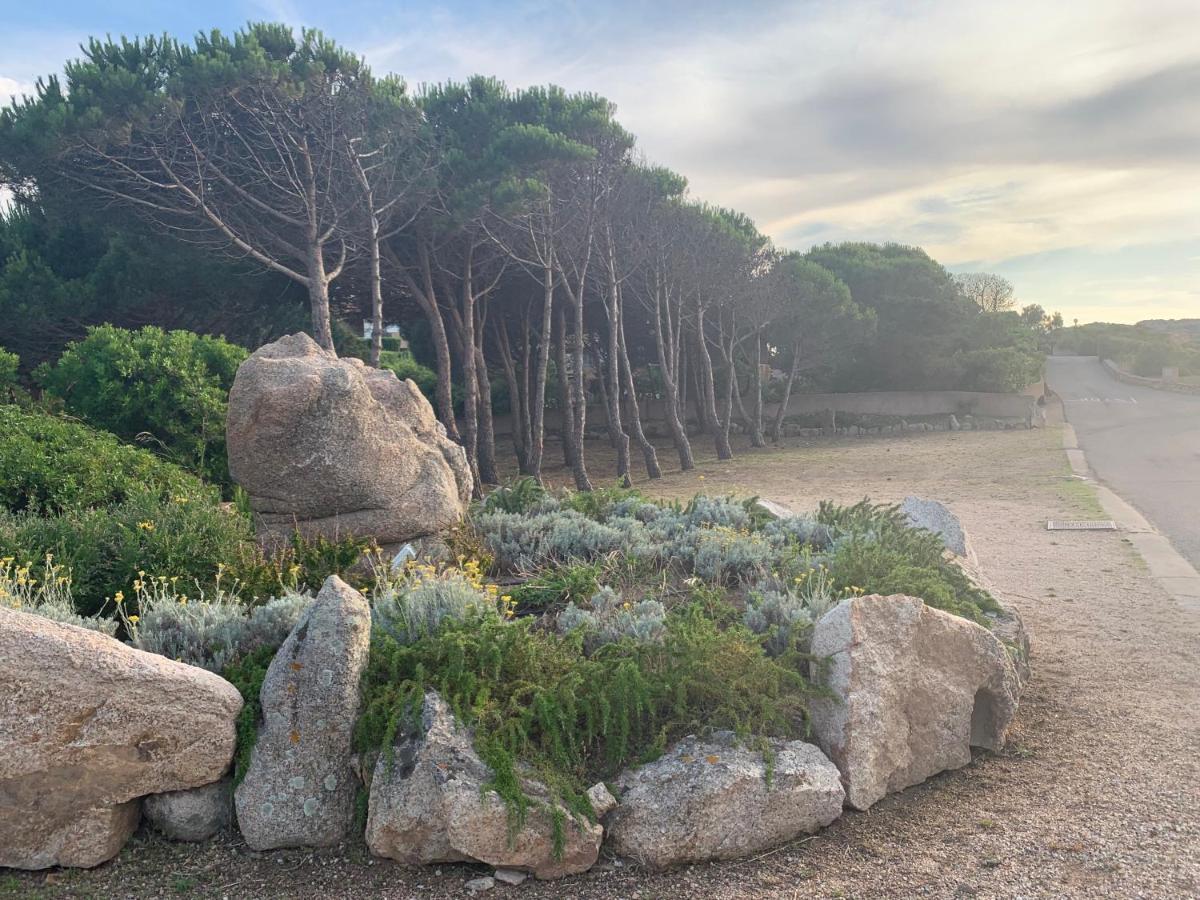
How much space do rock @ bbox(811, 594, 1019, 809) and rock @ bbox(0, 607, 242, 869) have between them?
9.05 ft

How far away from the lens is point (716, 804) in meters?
3.77

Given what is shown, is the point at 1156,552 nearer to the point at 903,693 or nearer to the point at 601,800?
the point at 903,693

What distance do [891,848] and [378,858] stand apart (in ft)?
7.12

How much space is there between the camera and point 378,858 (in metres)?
3.74

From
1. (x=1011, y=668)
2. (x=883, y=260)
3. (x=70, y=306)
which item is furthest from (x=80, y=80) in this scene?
(x=883, y=260)

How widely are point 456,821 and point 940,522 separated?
5487mm

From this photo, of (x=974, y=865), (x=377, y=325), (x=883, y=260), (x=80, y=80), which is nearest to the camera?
(x=974, y=865)

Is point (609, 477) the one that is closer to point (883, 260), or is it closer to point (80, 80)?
point (80, 80)

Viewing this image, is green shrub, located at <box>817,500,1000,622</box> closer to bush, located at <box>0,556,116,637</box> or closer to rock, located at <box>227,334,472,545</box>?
rock, located at <box>227,334,472,545</box>

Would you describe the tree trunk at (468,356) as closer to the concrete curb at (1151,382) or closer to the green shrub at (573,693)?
the green shrub at (573,693)

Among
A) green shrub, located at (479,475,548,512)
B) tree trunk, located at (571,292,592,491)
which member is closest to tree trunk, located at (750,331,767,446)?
tree trunk, located at (571,292,592,491)

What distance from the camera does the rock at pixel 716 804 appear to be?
3.73 meters

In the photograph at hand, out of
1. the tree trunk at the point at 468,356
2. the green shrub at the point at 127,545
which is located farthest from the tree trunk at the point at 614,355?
the green shrub at the point at 127,545

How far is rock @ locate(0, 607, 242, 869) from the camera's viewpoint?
11.2 feet
